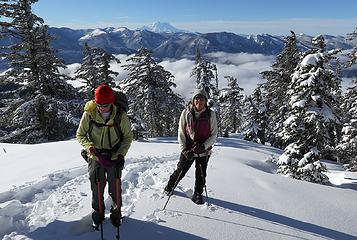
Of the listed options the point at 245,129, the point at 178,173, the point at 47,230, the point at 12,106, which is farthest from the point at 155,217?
the point at 245,129

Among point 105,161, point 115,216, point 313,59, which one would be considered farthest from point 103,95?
point 313,59

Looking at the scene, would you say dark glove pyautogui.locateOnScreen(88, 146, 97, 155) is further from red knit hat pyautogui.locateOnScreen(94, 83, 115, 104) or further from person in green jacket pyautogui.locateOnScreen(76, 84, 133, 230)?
red knit hat pyautogui.locateOnScreen(94, 83, 115, 104)

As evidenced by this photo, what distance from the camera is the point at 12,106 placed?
25031mm

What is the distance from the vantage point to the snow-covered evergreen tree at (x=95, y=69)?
28625 mm

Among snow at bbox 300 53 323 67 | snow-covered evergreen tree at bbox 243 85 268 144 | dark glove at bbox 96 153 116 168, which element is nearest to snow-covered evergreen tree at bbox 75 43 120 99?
snow at bbox 300 53 323 67

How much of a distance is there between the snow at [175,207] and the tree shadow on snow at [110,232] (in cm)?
2

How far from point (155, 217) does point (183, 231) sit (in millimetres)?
698

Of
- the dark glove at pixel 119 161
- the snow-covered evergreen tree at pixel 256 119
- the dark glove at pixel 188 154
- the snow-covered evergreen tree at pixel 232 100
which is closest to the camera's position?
the dark glove at pixel 119 161

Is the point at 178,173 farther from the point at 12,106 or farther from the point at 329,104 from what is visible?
the point at 12,106

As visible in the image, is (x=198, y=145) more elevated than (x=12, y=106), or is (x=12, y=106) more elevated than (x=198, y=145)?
(x=198, y=145)

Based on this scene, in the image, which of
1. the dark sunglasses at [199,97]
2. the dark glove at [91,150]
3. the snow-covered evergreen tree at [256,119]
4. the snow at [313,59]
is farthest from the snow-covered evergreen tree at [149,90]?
the dark glove at [91,150]

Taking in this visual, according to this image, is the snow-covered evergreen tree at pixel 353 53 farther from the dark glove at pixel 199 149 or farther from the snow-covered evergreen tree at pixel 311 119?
the dark glove at pixel 199 149

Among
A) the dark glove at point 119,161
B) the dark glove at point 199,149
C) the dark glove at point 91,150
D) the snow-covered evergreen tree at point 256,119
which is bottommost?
the snow-covered evergreen tree at point 256,119

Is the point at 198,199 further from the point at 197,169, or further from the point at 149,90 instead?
the point at 149,90
